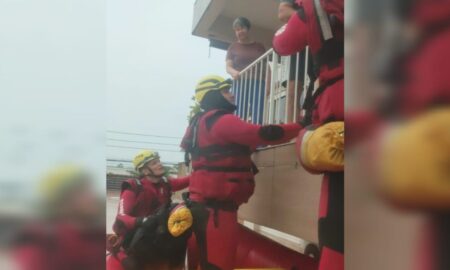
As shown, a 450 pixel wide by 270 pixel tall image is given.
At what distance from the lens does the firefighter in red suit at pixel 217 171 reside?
1.47 meters

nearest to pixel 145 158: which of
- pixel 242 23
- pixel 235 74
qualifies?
pixel 235 74

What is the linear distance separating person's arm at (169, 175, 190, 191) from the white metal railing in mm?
439

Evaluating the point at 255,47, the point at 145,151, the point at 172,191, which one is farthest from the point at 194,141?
the point at 255,47

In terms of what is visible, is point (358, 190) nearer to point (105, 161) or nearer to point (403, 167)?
point (403, 167)

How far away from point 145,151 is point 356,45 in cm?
70

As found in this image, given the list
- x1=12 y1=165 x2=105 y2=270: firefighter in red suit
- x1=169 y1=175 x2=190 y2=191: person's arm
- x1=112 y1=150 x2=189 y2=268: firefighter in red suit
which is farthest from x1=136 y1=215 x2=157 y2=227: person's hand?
x1=12 y1=165 x2=105 y2=270: firefighter in red suit

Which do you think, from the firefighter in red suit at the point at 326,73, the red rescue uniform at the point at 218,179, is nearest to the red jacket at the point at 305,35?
the firefighter in red suit at the point at 326,73

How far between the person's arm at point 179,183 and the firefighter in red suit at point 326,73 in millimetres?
629

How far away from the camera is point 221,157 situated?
151cm

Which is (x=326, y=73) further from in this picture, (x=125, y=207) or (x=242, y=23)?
(x=242, y=23)

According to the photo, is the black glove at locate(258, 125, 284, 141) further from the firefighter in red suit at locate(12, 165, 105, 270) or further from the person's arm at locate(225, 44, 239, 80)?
the firefighter in red suit at locate(12, 165, 105, 270)

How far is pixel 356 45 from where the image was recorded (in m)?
0.39

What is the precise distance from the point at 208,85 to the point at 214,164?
1.06 feet

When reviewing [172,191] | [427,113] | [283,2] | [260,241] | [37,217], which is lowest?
[260,241]
